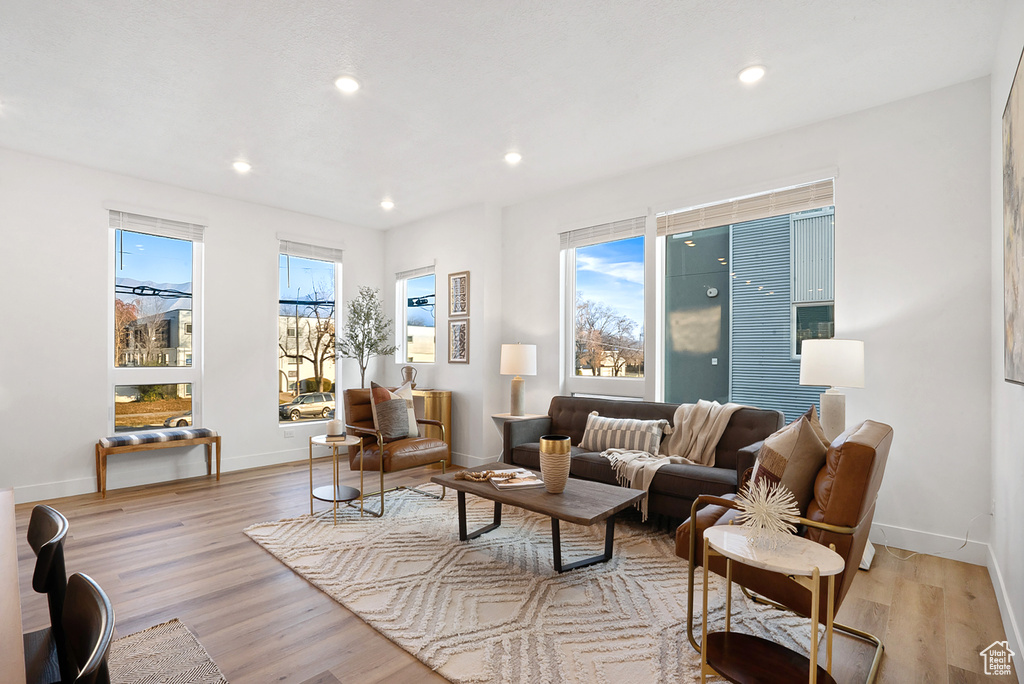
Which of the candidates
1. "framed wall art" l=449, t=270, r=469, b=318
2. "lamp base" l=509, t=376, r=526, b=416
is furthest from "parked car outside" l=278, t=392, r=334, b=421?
"lamp base" l=509, t=376, r=526, b=416

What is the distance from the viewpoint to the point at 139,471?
483cm

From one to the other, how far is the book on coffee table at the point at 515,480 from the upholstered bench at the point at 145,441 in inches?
126

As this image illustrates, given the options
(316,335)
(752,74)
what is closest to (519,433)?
(752,74)

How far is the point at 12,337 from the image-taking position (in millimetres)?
4219

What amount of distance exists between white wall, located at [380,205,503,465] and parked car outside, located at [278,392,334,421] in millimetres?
1273

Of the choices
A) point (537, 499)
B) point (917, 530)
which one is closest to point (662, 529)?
point (537, 499)

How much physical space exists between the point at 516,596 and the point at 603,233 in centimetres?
331

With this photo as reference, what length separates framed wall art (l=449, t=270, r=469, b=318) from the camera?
Answer: 5707 mm

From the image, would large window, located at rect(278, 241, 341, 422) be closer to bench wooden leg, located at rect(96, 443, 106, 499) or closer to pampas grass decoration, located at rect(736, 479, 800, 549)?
bench wooden leg, located at rect(96, 443, 106, 499)

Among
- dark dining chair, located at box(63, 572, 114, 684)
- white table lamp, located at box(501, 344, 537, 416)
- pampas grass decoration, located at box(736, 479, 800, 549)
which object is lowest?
pampas grass decoration, located at box(736, 479, 800, 549)

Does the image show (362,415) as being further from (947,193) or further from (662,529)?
(947,193)

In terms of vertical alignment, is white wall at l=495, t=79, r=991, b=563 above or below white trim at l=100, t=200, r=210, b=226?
below

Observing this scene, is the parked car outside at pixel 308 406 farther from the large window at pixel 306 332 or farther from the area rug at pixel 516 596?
the area rug at pixel 516 596

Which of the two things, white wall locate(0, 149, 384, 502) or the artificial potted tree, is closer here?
white wall locate(0, 149, 384, 502)
